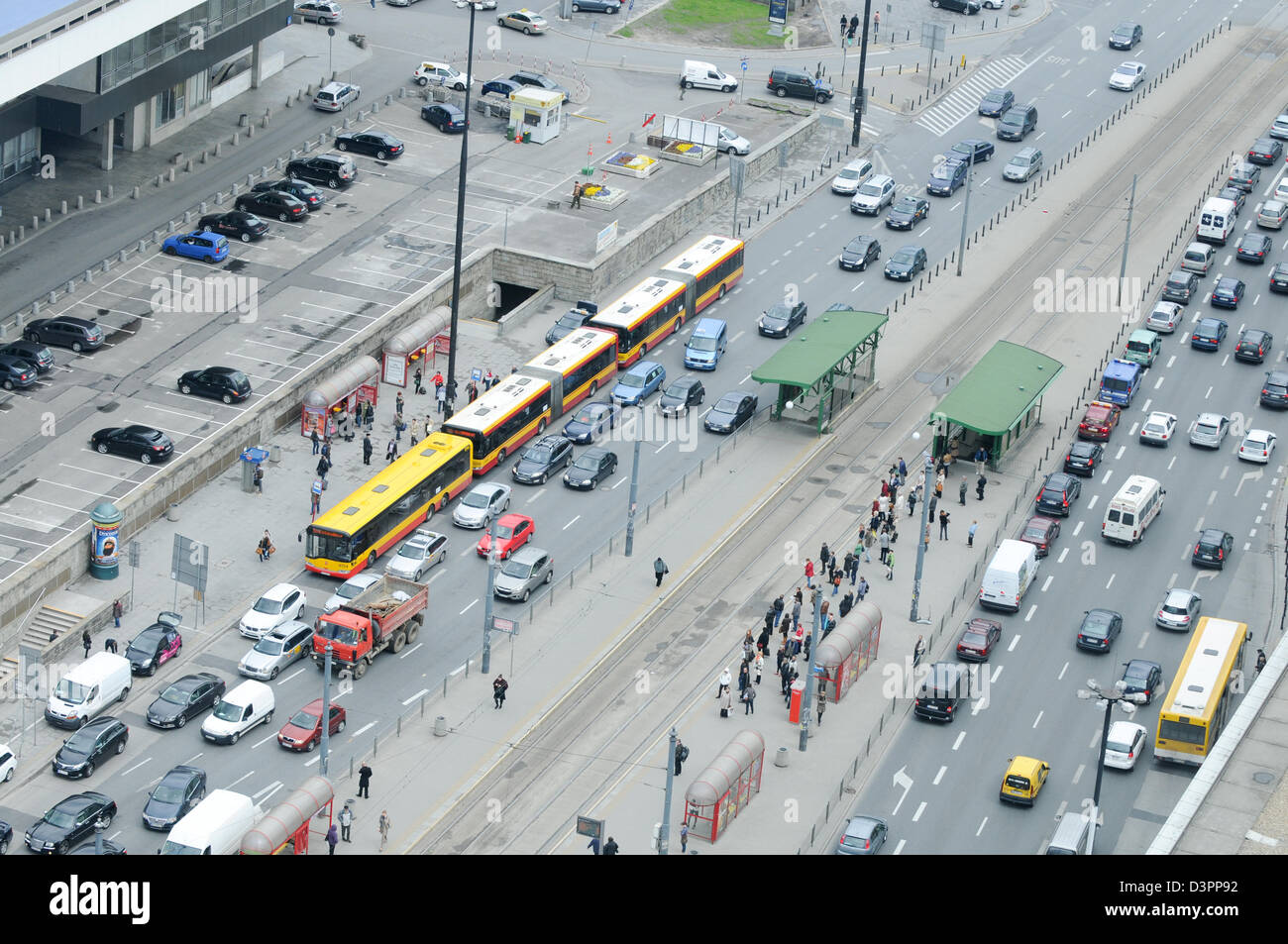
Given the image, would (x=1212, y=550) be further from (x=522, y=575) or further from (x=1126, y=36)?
(x=1126, y=36)

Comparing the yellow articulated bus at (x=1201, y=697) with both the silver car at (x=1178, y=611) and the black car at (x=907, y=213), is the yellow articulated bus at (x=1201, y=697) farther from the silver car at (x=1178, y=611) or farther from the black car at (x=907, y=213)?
the black car at (x=907, y=213)

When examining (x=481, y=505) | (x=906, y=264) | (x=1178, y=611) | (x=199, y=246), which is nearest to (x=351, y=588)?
(x=481, y=505)

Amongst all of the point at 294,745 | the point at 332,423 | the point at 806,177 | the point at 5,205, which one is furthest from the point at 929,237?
the point at 294,745

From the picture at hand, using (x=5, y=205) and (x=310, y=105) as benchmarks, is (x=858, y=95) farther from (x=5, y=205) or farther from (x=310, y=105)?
(x=5, y=205)

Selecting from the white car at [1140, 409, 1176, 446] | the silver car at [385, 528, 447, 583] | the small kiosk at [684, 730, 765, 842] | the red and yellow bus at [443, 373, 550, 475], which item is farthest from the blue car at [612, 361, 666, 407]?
the small kiosk at [684, 730, 765, 842]

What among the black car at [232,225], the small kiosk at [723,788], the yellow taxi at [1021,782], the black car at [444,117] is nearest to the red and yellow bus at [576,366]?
the black car at [232,225]

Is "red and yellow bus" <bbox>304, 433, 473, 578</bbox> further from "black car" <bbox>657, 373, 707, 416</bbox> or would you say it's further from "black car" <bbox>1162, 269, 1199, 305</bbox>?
"black car" <bbox>1162, 269, 1199, 305</bbox>
